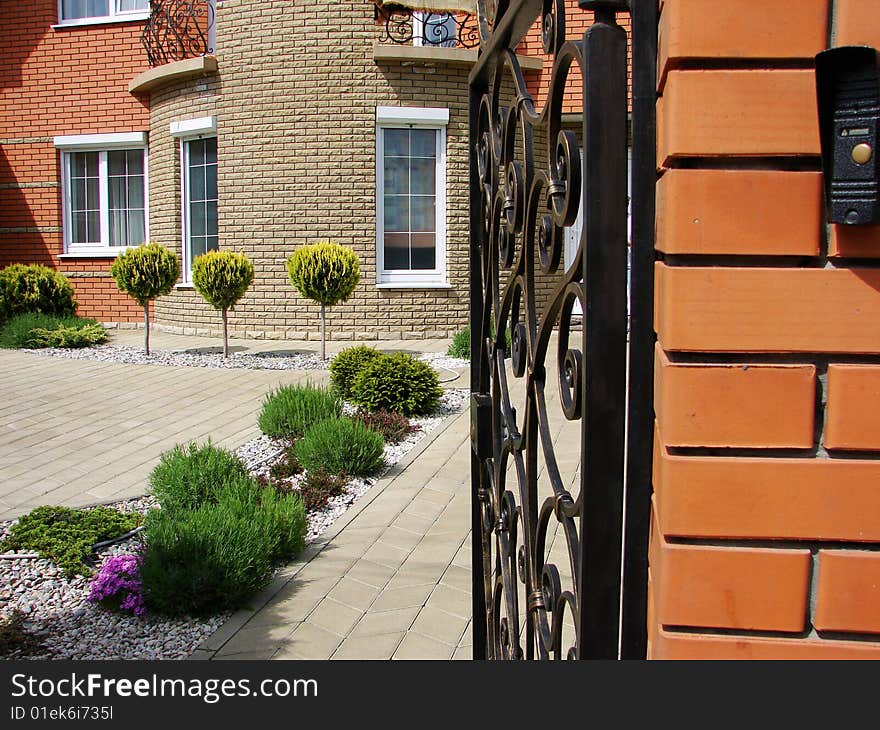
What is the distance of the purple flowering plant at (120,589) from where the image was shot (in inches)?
134

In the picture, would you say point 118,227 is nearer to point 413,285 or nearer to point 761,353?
point 413,285

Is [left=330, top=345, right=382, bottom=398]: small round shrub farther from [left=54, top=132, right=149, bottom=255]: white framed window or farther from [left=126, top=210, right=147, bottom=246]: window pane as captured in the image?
[left=126, top=210, right=147, bottom=246]: window pane

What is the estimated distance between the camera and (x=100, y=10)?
14.7 m

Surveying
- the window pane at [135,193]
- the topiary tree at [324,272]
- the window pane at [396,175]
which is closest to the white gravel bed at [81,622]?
the topiary tree at [324,272]

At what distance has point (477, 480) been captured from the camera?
2311mm

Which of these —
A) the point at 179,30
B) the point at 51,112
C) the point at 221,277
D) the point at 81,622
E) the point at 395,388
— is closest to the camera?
the point at 81,622

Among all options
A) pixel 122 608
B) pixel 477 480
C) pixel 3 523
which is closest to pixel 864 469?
pixel 477 480

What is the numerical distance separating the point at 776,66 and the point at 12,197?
16.9m

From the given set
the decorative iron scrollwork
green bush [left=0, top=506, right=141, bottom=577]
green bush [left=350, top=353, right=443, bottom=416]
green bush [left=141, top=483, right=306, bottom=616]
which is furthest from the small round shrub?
the decorative iron scrollwork

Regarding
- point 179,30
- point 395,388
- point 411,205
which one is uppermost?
point 179,30

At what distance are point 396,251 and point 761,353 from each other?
37.9 feet

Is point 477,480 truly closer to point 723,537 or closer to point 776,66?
point 723,537

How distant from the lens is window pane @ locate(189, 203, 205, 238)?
13.2m

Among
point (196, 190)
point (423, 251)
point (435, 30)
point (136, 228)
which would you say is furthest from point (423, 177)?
point (136, 228)
